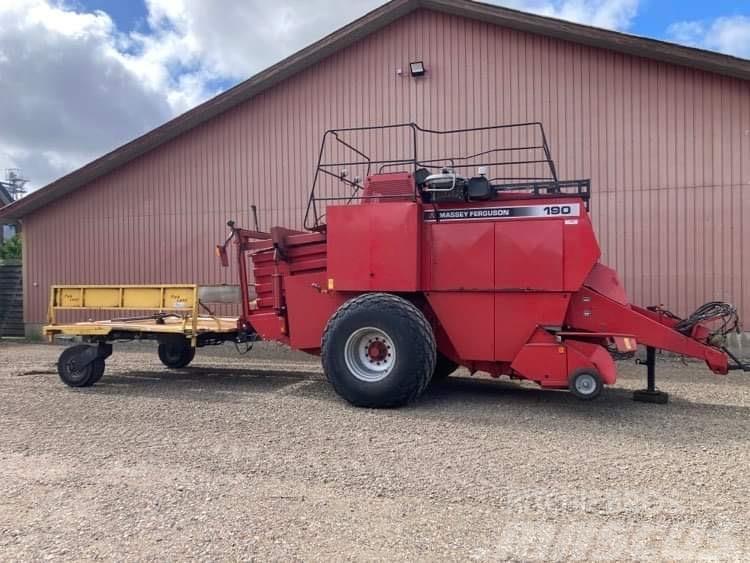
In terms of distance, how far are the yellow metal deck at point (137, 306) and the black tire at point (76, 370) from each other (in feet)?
1.10

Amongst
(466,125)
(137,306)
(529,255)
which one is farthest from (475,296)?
(466,125)

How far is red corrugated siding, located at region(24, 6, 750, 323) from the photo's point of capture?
36.1 feet

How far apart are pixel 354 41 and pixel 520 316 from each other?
28.2ft

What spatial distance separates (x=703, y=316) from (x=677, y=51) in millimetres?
6081

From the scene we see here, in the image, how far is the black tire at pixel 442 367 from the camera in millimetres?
8344

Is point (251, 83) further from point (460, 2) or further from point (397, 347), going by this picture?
point (397, 347)

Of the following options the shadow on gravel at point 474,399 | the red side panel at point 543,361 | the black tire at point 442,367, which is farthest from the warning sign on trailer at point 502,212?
the shadow on gravel at point 474,399

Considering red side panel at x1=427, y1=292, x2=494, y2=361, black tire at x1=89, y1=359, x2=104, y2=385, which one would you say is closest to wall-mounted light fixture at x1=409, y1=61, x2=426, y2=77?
red side panel at x1=427, y1=292, x2=494, y2=361

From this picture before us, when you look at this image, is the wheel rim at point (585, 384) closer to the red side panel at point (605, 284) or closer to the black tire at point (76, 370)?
the red side panel at point (605, 284)

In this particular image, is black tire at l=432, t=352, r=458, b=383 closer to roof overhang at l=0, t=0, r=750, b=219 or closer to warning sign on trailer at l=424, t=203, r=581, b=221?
warning sign on trailer at l=424, t=203, r=581, b=221

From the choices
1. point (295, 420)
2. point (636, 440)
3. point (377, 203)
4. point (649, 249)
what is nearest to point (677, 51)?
point (649, 249)

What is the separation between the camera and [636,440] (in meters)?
5.66

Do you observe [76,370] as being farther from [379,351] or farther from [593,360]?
[593,360]

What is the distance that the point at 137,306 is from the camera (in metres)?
8.73
